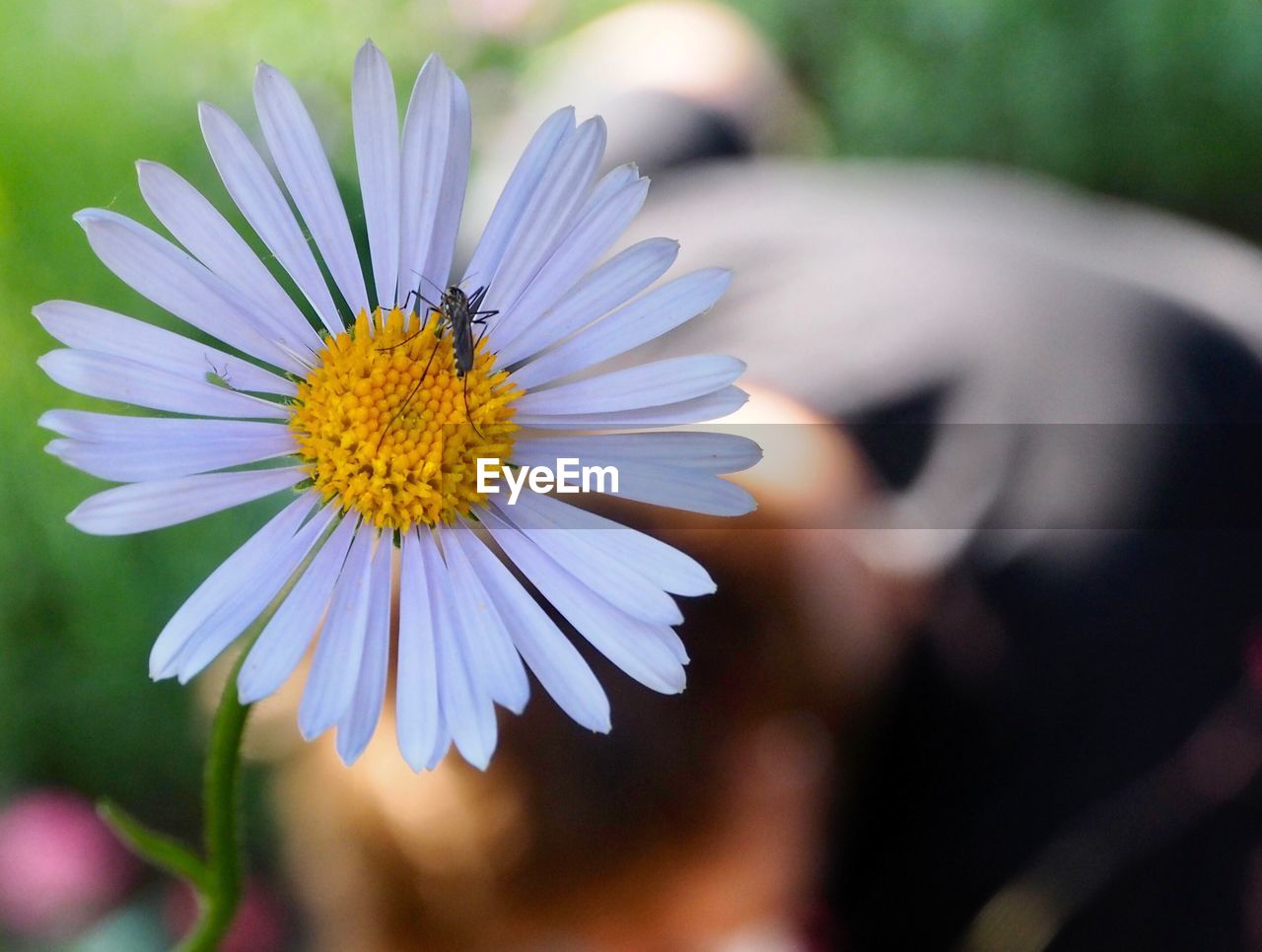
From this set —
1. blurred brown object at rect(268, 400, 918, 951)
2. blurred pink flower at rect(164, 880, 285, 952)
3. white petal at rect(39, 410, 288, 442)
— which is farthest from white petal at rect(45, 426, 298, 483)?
blurred pink flower at rect(164, 880, 285, 952)

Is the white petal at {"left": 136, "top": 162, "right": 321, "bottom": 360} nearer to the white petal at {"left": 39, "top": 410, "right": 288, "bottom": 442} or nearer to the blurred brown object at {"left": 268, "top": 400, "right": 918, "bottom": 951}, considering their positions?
the white petal at {"left": 39, "top": 410, "right": 288, "bottom": 442}

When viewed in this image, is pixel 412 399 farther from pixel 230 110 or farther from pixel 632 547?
pixel 230 110

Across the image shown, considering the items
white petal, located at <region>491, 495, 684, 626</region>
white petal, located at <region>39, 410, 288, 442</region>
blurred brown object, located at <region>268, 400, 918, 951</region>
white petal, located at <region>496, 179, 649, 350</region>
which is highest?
white petal, located at <region>496, 179, 649, 350</region>

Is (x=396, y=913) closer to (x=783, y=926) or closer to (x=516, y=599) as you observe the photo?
(x=783, y=926)

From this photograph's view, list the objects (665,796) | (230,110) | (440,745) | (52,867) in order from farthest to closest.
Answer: (52,867) < (665,796) < (230,110) < (440,745)

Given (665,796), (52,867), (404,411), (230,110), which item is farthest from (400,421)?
(52,867)

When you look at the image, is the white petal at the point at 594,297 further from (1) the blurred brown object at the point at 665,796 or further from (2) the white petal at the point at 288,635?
(1) the blurred brown object at the point at 665,796

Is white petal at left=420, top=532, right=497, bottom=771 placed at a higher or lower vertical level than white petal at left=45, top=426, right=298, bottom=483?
lower

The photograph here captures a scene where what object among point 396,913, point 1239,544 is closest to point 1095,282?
point 1239,544

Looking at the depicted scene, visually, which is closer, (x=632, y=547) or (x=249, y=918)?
(x=632, y=547)
